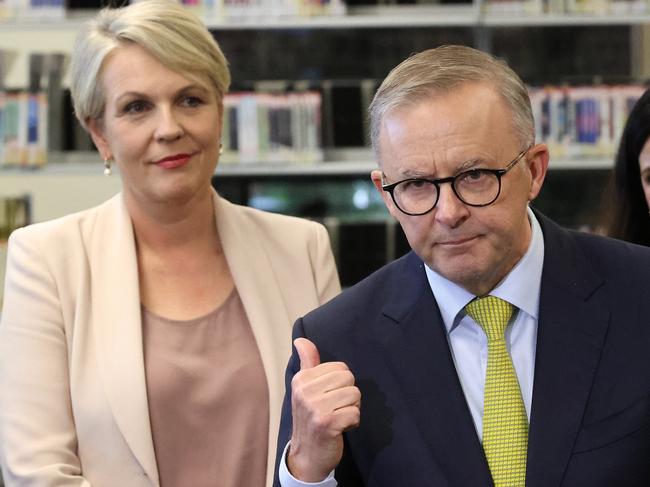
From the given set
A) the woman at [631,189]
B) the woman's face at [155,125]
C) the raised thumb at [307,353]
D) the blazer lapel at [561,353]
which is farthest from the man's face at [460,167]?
the woman at [631,189]

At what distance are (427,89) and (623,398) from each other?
0.54 metres

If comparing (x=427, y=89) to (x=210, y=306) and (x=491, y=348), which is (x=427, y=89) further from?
(x=210, y=306)

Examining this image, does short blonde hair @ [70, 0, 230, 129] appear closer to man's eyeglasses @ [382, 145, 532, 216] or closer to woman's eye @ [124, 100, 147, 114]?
woman's eye @ [124, 100, 147, 114]

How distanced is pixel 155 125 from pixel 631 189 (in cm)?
111

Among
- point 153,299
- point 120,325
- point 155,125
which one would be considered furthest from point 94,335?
A: point 155,125

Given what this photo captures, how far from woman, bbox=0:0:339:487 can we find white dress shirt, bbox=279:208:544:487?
23.4 inches

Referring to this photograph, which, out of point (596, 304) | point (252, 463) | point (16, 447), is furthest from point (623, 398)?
point (16, 447)

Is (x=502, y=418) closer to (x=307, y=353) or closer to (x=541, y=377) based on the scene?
(x=541, y=377)

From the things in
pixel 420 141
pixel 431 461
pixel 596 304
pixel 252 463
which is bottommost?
pixel 252 463

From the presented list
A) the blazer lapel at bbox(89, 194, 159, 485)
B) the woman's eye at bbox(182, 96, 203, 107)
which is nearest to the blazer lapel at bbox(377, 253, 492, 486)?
the blazer lapel at bbox(89, 194, 159, 485)

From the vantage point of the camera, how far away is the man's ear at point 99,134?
8.04 ft

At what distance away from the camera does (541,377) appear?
1646 mm

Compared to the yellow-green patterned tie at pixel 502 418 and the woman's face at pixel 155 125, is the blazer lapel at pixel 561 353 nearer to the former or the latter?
the yellow-green patterned tie at pixel 502 418

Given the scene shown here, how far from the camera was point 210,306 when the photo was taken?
94.5 inches
